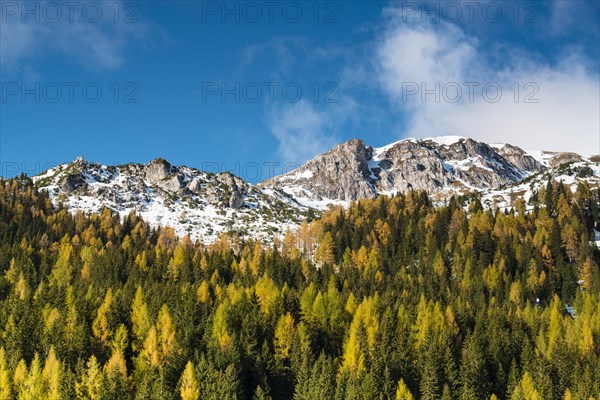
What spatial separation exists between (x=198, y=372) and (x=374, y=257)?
286 ft

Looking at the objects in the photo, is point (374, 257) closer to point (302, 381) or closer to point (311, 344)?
point (311, 344)

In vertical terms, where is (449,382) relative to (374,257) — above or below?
below

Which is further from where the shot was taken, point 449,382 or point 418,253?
point 418,253

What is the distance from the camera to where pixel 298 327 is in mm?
86875

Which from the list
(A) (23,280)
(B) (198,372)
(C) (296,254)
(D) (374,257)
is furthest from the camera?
(C) (296,254)

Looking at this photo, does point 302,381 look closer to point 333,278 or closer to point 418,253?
point 333,278

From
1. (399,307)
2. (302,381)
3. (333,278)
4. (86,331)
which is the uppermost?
(333,278)

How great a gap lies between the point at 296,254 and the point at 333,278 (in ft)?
170

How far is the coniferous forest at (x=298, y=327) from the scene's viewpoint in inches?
2805

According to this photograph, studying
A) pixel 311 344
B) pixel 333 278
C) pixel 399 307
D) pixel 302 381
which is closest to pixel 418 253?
pixel 333 278

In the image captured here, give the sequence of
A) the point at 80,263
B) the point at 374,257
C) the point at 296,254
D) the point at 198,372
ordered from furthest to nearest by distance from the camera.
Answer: the point at 296,254, the point at 374,257, the point at 80,263, the point at 198,372

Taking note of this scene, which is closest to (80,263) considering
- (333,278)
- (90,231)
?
(90,231)

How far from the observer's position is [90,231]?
182 m

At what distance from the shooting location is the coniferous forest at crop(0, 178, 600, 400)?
234ft
